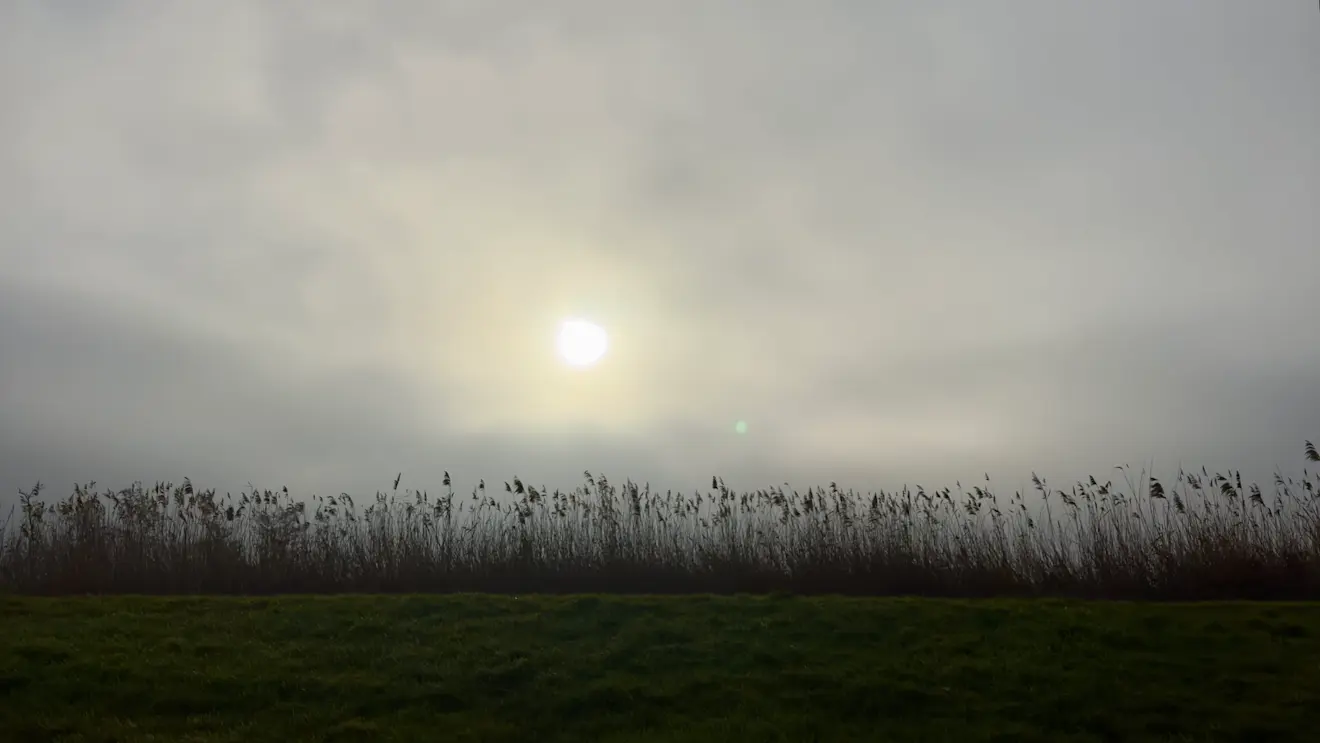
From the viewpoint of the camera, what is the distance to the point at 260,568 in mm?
15031

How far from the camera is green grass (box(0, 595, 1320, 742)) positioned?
7602 mm

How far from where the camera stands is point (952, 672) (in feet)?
28.2

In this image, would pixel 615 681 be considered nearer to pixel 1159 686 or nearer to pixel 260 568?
pixel 1159 686

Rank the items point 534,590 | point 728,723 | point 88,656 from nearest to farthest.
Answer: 1. point 728,723
2. point 88,656
3. point 534,590

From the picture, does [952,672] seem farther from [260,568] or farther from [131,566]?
[131,566]

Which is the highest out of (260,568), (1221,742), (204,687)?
(260,568)

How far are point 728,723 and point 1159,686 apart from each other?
4.12 metres

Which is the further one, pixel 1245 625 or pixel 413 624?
pixel 413 624

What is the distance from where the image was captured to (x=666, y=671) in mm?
8906

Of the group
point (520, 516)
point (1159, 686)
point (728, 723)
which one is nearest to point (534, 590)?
point (520, 516)

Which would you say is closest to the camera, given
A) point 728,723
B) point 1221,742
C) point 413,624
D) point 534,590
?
point 1221,742

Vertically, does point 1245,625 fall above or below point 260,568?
below

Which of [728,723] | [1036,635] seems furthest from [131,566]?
[1036,635]

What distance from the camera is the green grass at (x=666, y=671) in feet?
24.9
